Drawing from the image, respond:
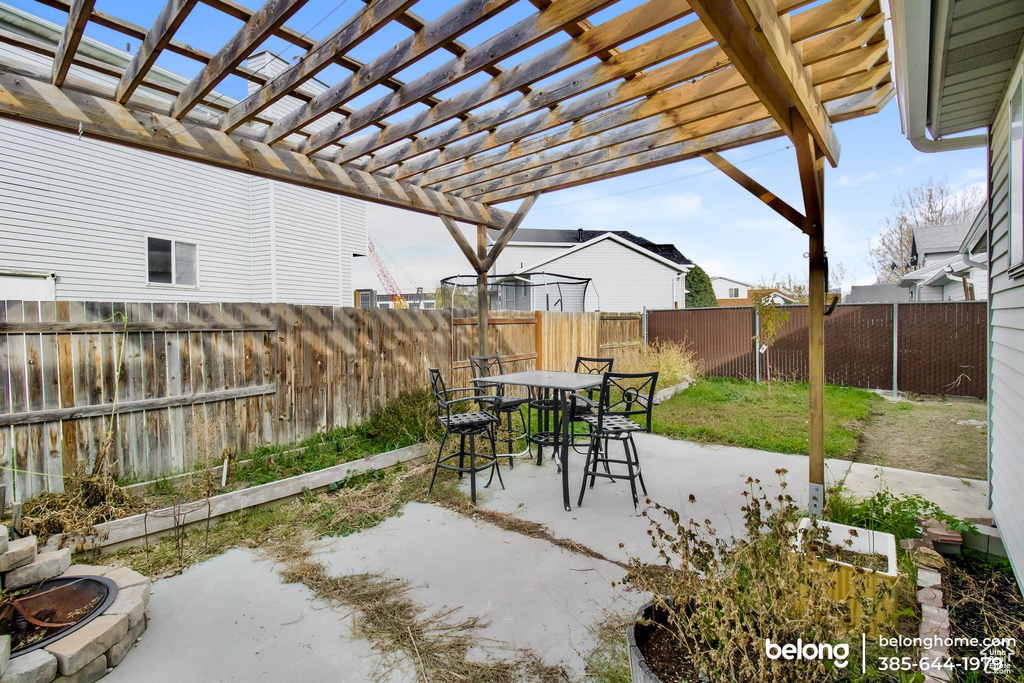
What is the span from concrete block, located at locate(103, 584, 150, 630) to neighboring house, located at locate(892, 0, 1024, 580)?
3.75 meters

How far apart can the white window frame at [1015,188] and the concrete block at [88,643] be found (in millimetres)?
4114

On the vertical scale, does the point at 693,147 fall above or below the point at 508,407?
above

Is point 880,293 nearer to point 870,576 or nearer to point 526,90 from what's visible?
point 526,90

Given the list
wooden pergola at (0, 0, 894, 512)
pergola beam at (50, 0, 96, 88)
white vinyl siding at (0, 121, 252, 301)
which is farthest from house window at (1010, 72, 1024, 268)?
white vinyl siding at (0, 121, 252, 301)

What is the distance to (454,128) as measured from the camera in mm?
3527

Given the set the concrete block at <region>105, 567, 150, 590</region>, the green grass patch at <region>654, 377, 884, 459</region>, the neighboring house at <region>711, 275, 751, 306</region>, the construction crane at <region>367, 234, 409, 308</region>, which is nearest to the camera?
the concrete block at <region>105, 567, 150, 590</region>

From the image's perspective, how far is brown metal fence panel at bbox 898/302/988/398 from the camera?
25.3 feet

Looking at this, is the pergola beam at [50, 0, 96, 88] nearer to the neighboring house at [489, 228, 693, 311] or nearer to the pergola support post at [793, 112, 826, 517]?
the pergola support post at [793, 112, 826, 517]

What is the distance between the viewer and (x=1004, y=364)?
8.82ft

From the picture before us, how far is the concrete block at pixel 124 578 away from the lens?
2.29 metres

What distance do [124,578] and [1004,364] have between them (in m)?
4.79

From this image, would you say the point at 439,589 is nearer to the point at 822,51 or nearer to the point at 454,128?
the point at 454,128
